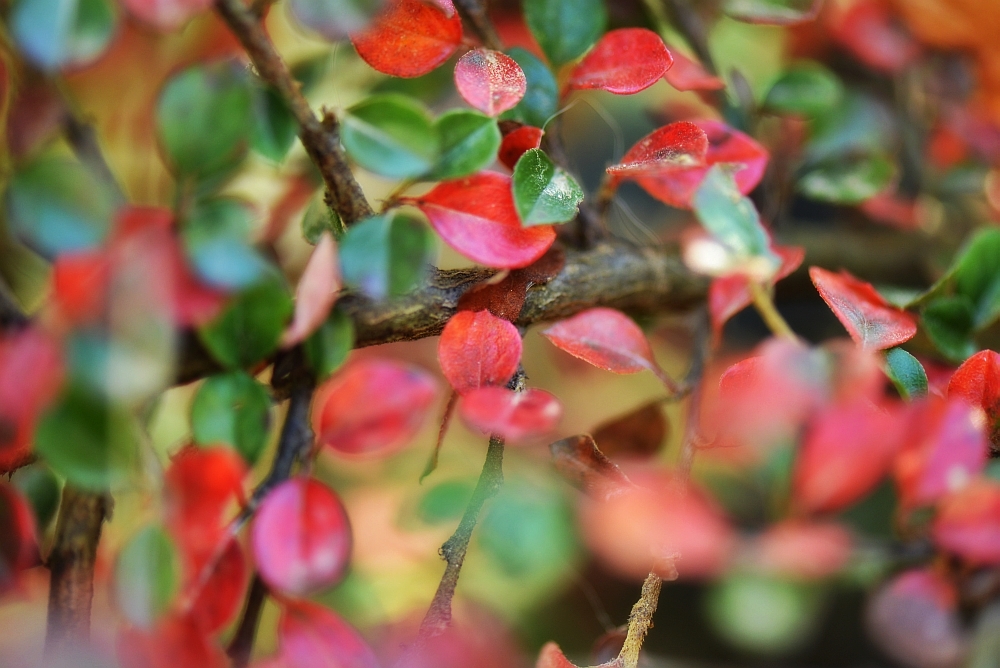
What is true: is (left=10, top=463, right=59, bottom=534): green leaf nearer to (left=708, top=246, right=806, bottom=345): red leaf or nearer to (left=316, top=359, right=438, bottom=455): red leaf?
(left=316, top=359, right=438, bottom=455): red leaf

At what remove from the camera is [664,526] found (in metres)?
0.37

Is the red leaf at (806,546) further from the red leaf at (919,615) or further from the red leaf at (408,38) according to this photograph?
the red leaf at (408,38)

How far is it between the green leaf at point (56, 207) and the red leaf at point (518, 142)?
7.6 inches

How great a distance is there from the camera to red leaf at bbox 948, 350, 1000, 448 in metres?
0.38

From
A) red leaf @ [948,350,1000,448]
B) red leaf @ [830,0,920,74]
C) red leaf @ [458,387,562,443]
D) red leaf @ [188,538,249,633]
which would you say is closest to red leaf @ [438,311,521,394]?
red leaf @ [458,387,562,443]

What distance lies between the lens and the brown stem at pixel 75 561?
37 cm

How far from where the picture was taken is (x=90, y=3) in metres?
0.29

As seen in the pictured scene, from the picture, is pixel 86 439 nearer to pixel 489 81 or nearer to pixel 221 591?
pixel 221 591

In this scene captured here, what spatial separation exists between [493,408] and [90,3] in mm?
224

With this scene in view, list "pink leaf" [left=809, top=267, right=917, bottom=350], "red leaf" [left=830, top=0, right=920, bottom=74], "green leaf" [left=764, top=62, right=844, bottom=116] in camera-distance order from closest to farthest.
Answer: "pink leaf" [left=809, top=267, right=917, bottom=350] → "green leaf" [left=764, top=62, right=844, bottom=116] → "red leaf" [left=830, top=0, right=920, bottom=74]

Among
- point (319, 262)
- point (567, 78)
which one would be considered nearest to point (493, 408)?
point (319, 262)

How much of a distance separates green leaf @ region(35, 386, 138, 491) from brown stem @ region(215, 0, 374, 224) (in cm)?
14

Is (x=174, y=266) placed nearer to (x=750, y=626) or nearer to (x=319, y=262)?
(x=319, y=262)

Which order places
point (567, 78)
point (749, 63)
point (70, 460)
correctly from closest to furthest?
point (70, 460) < point (567, 78) < point (749, 63)
